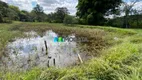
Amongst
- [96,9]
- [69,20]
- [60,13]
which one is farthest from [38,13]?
[96,9]

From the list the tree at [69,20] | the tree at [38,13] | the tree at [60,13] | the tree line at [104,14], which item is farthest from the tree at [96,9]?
the tree at [38,13]

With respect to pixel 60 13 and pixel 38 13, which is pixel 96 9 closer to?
pixel 60 13

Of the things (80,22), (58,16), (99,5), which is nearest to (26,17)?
(58,16)

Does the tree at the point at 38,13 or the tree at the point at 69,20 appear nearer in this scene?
the tree at the point at 69,20

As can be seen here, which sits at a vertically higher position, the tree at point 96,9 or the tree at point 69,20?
the tree at point 96,9

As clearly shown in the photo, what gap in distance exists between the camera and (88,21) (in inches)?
1081

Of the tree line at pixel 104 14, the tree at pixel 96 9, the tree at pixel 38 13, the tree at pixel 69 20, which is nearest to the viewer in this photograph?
the tree line at pixel 104 14

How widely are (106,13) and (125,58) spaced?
81.7 feet

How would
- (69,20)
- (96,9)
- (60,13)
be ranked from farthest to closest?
1. (60,13)
2. (69,20)
3. (96,9)

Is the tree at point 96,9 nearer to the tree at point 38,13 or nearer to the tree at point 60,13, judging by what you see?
the tree at point 60,13

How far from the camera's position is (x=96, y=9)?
91.0 feet

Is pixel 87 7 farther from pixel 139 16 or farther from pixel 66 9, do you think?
pixel 66 9

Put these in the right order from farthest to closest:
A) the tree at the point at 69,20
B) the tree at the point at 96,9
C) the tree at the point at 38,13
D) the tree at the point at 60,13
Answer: the tree at the point at 38,13 < the tree at the point at 60,13 < the tree at the point at 69,20 < the tree at the point at 96,9

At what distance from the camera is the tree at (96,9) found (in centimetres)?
2684
